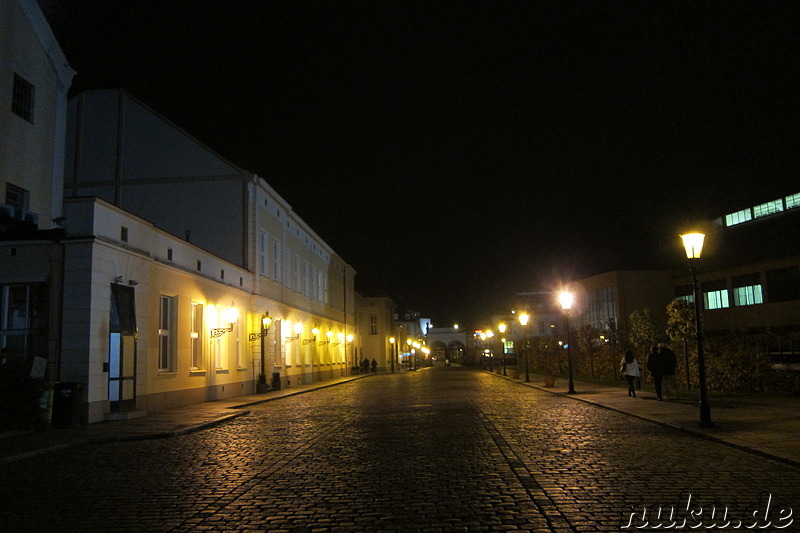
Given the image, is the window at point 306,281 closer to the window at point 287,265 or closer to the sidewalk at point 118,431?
the window at point 287,265

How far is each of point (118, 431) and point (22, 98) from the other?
1522cm

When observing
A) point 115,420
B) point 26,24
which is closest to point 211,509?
point 115,420

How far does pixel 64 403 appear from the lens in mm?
15500

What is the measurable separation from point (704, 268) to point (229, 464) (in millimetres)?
48262

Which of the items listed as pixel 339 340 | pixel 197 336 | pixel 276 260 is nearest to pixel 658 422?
pixel 197 336

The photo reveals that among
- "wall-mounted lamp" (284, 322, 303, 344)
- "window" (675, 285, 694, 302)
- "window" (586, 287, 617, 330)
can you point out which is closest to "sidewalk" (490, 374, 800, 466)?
"wall-mounted lamp" (284, 322, 303, 344)

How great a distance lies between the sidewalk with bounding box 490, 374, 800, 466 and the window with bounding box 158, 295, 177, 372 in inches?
527

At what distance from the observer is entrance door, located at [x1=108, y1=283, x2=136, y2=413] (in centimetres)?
1745

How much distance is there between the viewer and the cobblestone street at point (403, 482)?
22.3 feet

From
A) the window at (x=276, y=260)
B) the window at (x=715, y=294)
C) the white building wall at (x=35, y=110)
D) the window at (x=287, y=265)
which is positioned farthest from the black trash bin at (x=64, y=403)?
the window at (x=715, y=294)

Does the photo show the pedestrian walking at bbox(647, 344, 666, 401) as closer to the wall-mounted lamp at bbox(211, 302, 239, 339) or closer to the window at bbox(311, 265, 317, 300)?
the wall-mounted lamp at bbox(211, 302, 239, 339)

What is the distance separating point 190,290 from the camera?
22.6 metres

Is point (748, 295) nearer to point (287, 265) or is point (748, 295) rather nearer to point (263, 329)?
point (287, 265)

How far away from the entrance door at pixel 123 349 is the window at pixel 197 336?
4.60 metres
